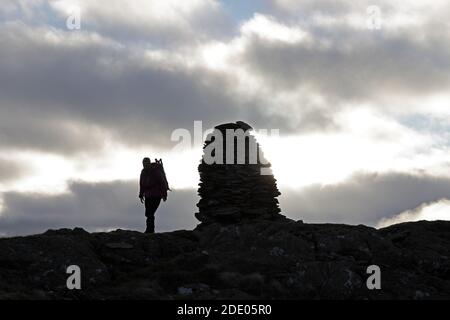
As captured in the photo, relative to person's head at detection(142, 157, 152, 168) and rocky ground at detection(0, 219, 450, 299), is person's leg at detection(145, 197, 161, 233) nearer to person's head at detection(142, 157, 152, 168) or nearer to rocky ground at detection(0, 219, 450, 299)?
person's head at detection(142, 157, 152, 168)

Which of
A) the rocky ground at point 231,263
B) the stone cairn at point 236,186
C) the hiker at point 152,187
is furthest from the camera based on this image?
the stone cairn at point 236,186

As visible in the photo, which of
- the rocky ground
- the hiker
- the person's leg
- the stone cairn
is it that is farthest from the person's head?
the stone cairn

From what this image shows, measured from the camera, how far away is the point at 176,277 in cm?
1708

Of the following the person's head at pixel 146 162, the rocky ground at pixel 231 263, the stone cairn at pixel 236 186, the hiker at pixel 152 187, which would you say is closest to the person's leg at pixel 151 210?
the hiker at pixel 152 187

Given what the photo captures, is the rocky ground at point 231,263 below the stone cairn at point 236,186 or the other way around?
below

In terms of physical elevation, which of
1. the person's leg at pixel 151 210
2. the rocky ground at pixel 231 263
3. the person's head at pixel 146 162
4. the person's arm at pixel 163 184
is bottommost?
the rocky ground at pixel 231 263

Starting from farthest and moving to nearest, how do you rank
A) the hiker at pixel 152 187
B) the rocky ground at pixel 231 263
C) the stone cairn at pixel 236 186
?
the stone cairn at pixel 236 186 < the hiker at pixel 152 187 < the rocky ground at pixel 231 263

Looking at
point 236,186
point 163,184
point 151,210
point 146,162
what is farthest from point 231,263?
point 236,186

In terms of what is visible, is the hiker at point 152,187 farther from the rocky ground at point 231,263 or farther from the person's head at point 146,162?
the rocky ground at point 231,263

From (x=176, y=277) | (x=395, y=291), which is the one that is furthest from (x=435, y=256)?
(x=176, y=277)

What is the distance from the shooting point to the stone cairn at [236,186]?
31.2 meters

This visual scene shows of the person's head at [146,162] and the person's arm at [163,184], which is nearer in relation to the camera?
the person's arm at [163,184]

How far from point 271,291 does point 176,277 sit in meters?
2.64

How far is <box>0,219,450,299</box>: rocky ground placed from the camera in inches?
651
